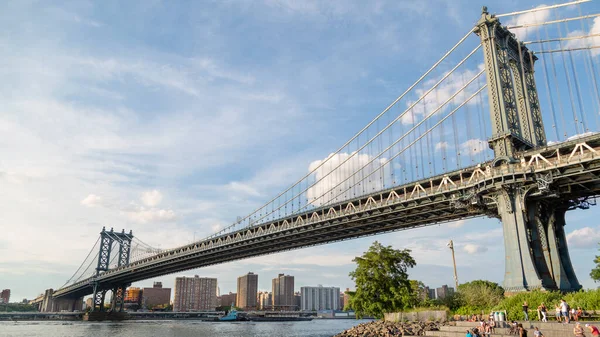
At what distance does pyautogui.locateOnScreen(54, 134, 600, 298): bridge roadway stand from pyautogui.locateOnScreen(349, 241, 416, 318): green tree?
5673 millimetres

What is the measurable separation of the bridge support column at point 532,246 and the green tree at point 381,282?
1057cm

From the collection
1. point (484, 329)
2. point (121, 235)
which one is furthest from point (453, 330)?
point (121, 235)

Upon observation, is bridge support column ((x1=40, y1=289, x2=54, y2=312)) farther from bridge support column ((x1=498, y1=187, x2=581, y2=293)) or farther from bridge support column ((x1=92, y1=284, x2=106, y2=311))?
bridge support column ((x1=498, y1=187, x2=581, y2=293))

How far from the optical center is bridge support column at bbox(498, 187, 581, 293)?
31.3m

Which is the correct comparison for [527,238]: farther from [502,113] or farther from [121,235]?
[121,235]

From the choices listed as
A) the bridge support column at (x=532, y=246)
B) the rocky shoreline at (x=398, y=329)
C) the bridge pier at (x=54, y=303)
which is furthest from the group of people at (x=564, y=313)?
the bridge pier at (x=54, y=303)

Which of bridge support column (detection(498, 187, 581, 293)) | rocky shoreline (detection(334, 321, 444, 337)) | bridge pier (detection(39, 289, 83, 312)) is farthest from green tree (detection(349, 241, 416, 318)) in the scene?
bridge pier (detection(39, 289, 83, 312))

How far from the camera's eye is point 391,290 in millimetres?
40031

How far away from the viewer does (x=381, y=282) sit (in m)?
41.0

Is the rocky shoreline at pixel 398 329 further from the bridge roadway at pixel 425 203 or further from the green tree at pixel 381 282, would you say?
the bridge roadway at pixel 425 203

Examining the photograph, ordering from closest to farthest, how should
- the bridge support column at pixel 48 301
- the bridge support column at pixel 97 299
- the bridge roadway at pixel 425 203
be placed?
the bridge roadway at pixel 425 203 < the bridge support column at pixel 97 299 < the bridge support column at pixel 48 301

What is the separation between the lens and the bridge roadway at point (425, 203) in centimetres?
3222

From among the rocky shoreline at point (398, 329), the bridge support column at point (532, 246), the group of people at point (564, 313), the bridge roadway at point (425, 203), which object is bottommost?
the rocky shoreline at point (398, 329)

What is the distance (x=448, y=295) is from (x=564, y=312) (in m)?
14.4
